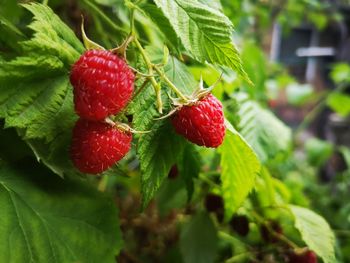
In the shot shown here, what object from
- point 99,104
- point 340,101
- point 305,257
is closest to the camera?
point 99,104

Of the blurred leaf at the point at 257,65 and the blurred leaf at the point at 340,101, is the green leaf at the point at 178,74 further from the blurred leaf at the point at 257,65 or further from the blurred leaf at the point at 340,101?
the blurred leaf at the point at 340,101

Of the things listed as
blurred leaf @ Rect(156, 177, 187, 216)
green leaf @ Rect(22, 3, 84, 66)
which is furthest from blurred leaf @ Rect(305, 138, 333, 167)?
green leaf @ Rect(22, 3, 84, 66)

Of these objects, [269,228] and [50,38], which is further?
[269,228]

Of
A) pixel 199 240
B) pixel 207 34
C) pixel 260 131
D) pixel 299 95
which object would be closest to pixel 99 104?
pixel 207 34

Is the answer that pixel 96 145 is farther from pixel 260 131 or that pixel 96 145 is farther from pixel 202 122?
pixel 260 131

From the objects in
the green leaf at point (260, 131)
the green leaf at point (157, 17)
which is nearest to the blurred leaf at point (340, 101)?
the green leaf at point (260, 131)

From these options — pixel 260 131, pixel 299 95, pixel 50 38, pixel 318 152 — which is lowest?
pixel 318 152
